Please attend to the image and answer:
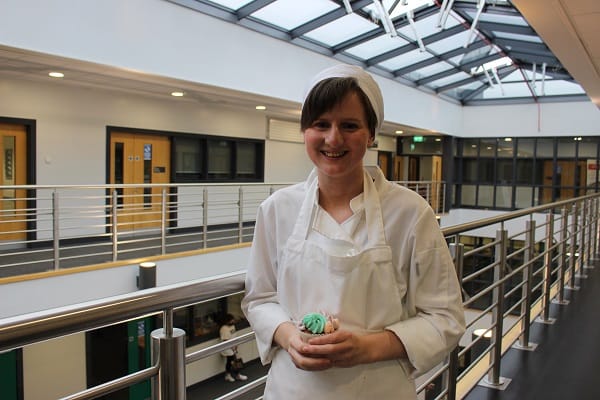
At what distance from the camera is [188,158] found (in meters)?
7.72

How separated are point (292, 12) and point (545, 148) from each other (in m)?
7.88

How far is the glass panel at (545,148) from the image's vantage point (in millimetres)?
11539

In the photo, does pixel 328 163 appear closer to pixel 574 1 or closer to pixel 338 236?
pixel 338 236

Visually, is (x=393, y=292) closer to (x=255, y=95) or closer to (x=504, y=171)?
(x=255, y=95)

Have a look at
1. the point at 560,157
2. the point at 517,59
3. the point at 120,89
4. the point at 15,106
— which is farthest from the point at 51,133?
the point at 560,157

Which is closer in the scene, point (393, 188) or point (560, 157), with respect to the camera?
point (393, 188)

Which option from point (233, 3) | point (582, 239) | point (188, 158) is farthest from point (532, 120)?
point (233, 3)

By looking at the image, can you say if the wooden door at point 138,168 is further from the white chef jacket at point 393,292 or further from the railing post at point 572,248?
the white chef jacket at point 393,292

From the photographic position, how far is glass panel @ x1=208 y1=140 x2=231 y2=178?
8.05m

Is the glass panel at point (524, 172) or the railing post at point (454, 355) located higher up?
the glass panel at point (524, 172)

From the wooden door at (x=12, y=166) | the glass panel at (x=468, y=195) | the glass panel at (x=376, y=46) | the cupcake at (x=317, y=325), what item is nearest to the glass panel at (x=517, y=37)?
the glass panel at (x=376, y=46)

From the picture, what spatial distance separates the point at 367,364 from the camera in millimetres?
824

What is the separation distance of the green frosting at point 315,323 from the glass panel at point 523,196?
1216 cm

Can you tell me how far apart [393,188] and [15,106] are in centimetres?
580
